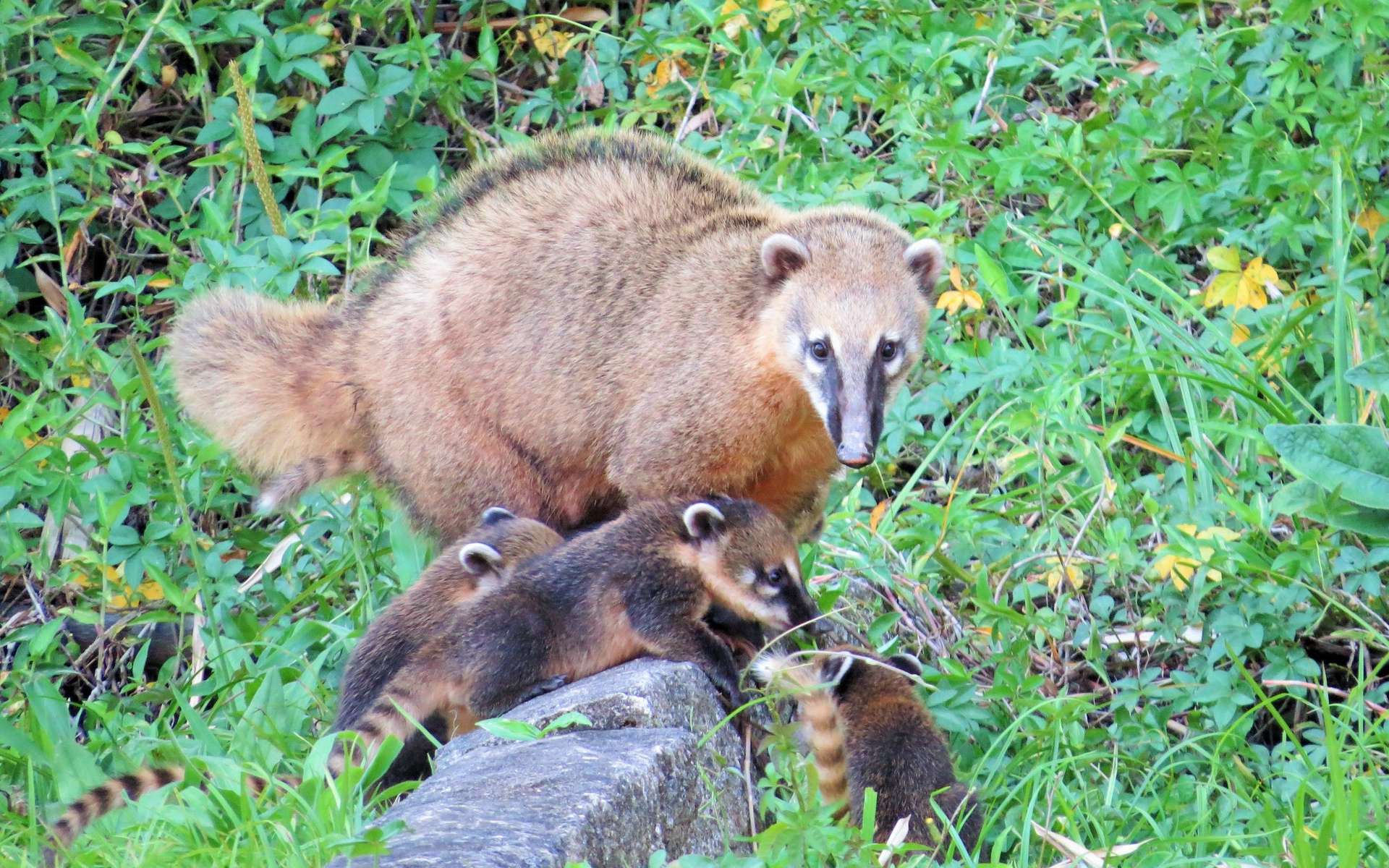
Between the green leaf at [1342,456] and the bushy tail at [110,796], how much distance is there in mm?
3004

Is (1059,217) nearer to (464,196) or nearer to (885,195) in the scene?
(885,195)

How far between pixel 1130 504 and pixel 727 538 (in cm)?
162

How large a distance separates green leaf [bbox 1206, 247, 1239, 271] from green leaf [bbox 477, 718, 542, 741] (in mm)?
3559

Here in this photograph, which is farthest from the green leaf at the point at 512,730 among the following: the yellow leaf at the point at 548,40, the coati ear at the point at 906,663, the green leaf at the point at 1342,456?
the yellow leaf at the point at 548,40

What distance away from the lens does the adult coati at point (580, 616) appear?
175 inches

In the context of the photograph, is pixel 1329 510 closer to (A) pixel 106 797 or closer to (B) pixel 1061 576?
(B) pixel 1061 576

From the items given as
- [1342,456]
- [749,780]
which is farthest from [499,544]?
[1342,456]

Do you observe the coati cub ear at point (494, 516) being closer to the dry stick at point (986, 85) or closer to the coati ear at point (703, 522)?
the coati ear at point (703, 522)

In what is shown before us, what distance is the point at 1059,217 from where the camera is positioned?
21.9ft

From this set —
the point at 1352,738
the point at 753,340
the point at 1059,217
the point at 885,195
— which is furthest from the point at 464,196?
the point at 1352,738

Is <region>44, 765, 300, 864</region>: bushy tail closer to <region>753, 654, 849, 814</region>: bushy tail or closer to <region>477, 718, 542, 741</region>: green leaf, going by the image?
<region>477, 718, 542, 741</region>: green leaf

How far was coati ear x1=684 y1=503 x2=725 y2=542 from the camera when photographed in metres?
4.68

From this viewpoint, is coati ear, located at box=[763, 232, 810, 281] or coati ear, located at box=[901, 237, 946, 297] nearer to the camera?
coati ear, located at box=[763, 232, 810, 281]

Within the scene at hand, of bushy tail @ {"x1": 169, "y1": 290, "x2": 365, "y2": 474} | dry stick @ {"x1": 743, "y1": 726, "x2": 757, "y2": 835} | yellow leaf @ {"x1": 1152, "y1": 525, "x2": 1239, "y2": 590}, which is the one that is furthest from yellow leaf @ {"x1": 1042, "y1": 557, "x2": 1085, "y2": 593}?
bushy tail @ {"x1": 169, "y1": 290, "x2": 365, "y2": 474}
